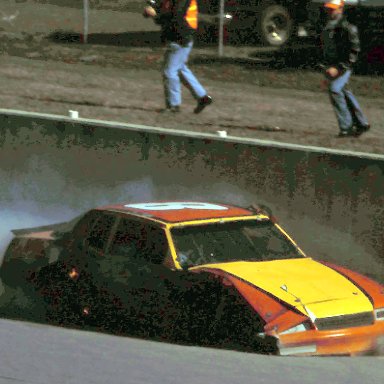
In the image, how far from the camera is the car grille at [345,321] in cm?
1127

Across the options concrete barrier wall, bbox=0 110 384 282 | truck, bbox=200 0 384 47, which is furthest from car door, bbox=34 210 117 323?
truck, bbox=200 0 384 47

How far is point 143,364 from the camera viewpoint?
908 centimetres

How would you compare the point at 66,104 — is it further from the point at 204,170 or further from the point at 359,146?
the point at 204,170

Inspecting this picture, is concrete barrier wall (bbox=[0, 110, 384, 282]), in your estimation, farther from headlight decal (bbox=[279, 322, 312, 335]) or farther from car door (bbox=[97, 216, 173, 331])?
headlight decal (bbox=[279, 322, 312, 335])

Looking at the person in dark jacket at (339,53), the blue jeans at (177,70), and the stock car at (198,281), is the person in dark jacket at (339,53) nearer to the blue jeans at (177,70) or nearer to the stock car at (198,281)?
the blue jeans at (177,70)

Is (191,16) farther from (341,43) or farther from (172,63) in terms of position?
(341,43)

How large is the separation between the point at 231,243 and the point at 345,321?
1.42 m

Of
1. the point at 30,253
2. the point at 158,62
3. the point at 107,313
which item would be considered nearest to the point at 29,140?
the point at 30,253

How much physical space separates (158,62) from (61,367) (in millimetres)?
14852

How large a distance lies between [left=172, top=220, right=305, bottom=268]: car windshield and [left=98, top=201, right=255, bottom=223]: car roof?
156 millimetres

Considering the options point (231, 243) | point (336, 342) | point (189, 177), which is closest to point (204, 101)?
point (189, 177)

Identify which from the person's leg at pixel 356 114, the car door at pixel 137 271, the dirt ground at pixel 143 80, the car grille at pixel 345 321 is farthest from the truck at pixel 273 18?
the car grille at pixel 345 321

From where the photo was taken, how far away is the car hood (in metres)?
11.4

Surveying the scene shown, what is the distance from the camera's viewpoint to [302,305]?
11.3m
